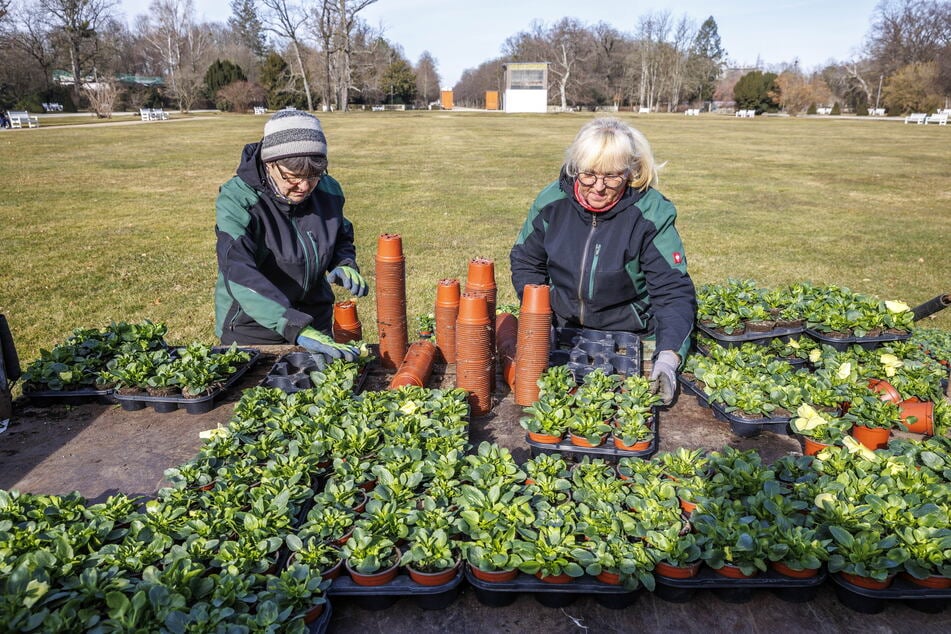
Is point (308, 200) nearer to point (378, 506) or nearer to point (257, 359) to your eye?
point (257, 359)

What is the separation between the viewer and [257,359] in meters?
2.86

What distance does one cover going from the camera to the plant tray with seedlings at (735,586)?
1.45m

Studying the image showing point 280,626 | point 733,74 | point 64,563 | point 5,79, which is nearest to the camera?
point 280,626

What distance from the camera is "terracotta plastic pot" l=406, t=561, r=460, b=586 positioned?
1.42 metres

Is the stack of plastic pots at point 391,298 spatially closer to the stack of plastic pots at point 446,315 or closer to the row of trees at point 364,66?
the stack of plastic pots at point 446,315

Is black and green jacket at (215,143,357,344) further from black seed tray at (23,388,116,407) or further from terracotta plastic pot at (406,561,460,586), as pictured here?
terracotta plastic pot at (406,561,460,586)

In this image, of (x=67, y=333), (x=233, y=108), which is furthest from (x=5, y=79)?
(x=67, y=333)

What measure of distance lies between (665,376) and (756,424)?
38 cm

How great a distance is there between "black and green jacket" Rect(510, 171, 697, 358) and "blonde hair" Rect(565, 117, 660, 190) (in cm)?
15

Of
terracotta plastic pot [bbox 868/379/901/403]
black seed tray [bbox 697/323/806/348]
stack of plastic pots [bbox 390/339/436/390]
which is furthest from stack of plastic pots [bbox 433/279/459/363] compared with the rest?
terracotta plastic pot [bbox 868/379/901/403]

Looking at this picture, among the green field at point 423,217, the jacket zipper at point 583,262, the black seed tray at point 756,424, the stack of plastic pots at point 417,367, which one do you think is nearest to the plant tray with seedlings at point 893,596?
the black seed tray at point 756,424

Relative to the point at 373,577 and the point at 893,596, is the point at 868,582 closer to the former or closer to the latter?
the point at 893,596

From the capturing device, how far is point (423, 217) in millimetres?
10828

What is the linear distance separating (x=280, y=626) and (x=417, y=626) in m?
0.34
